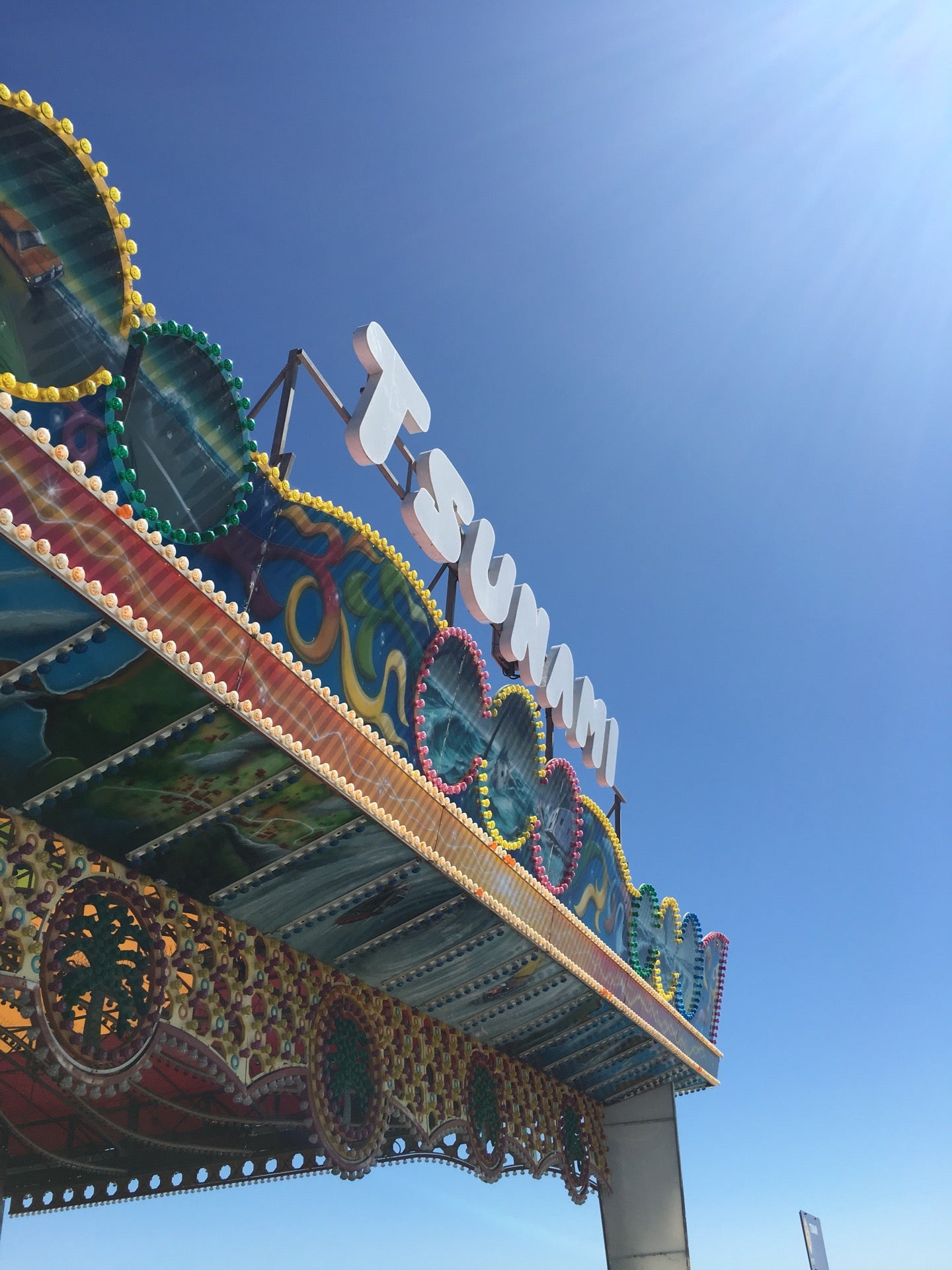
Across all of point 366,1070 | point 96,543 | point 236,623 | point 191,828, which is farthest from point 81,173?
point 366,1070

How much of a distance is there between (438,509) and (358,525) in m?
2.25

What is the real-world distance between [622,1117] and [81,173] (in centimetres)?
1607

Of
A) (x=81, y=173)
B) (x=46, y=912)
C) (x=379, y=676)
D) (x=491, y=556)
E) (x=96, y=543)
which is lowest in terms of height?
(x=46, y=912)

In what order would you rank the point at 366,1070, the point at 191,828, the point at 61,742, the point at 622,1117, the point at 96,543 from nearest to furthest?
1. the point at 96,543
2. the point at 61,742
3. the point at 191,828
4. the point at 366,1070
5. the point at 622,1117

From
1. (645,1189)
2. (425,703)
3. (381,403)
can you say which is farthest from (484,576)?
(645,1189)

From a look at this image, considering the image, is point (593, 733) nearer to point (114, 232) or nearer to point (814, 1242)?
point (814, 1242)

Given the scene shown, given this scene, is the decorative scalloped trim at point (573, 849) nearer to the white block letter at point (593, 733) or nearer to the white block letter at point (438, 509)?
the white block letter at point (593, 733)

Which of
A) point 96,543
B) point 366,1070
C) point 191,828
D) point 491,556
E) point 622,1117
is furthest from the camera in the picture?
point 622,1117

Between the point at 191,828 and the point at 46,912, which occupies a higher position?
the point at 191,828

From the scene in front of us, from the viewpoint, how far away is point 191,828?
760 centimetres

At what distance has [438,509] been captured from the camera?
10742mm

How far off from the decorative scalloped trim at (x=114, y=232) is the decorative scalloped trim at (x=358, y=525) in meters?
1.34

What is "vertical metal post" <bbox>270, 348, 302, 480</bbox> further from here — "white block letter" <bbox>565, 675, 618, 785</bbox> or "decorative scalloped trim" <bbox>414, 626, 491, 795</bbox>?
"white block letter" <bbox>565, 675, 618, 785</bbox>

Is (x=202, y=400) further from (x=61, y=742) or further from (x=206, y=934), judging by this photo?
(x=206, y=934)
